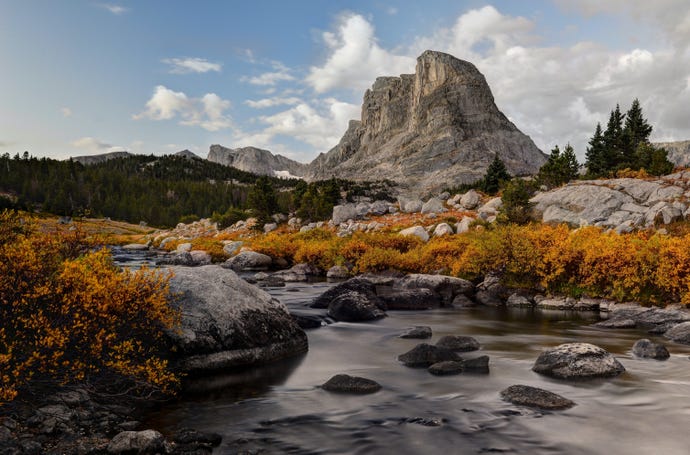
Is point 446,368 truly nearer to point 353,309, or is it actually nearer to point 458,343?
point 458,343

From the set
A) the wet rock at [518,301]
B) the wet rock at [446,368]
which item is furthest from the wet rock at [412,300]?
the wet rock at [446,368]

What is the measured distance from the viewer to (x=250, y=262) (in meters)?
41.3

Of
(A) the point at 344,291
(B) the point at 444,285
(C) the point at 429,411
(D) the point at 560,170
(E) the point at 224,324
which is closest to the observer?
(C) the point at 429,411

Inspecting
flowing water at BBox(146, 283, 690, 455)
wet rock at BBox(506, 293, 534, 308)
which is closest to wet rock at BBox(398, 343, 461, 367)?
flowing water at BBox(146, 283, 690, 455)

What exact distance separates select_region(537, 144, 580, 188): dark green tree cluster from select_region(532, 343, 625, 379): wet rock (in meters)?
58.0

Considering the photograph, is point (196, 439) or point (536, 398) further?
point (536, 398)

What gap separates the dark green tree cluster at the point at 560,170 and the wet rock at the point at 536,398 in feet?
200

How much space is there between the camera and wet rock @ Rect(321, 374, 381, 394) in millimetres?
10455

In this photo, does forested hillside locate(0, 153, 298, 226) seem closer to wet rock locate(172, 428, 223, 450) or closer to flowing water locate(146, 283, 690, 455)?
flowing water locate(146, 283, 690, 455)

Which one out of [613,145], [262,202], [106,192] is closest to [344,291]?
[262,202]

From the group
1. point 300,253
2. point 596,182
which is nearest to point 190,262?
point 300,253

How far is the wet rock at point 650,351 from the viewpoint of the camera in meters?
13.0

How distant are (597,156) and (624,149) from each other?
3.68 m

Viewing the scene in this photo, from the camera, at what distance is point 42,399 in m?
7.94
